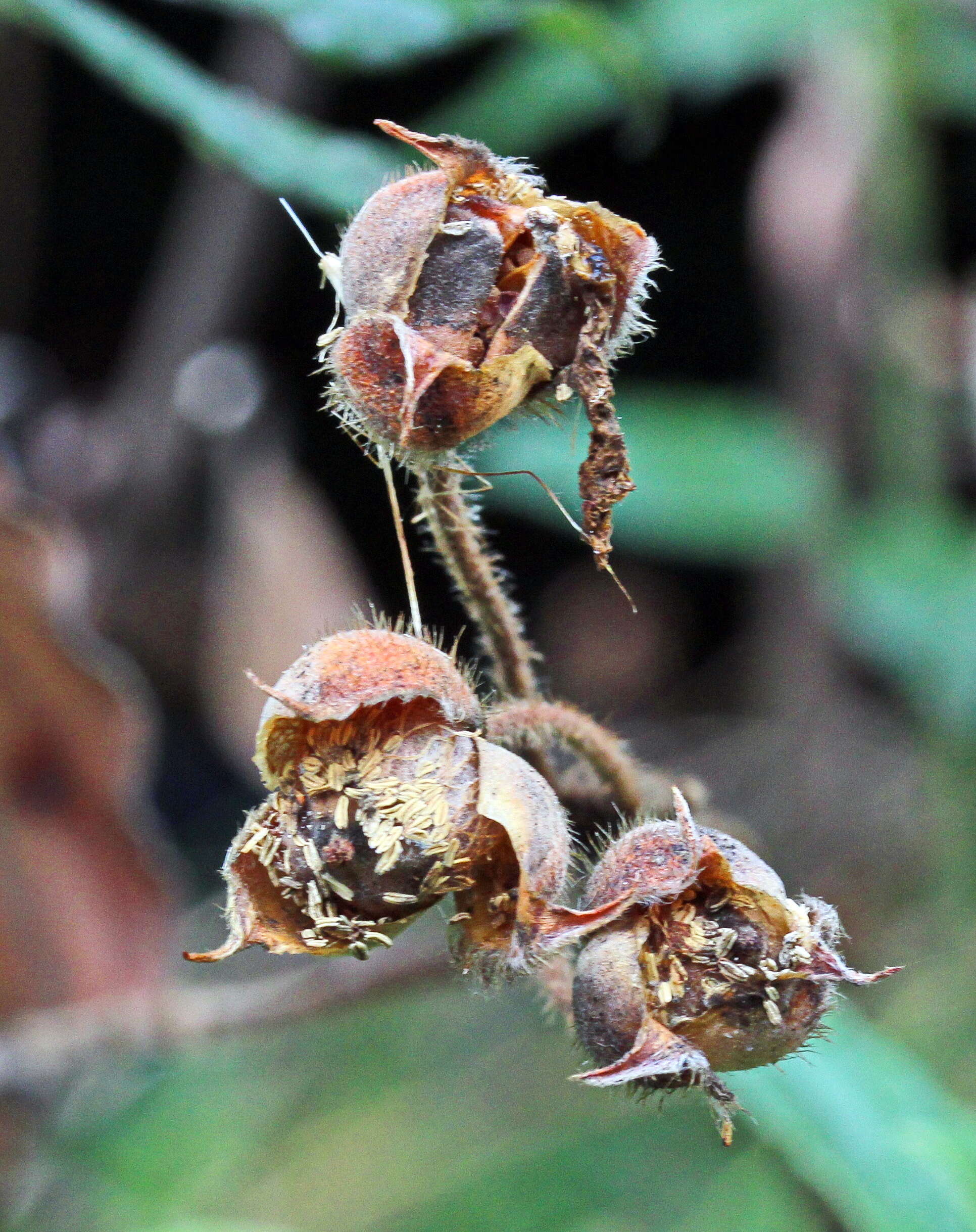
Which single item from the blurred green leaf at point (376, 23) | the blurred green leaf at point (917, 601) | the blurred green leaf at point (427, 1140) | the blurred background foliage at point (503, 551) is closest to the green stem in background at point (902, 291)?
the blurred background foliage at point (503, 551)

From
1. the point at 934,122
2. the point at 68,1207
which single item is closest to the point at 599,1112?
the point at 68,1207

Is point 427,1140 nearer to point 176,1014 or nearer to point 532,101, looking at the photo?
point 176,1014

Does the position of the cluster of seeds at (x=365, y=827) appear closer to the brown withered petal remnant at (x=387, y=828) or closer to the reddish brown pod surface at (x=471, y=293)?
the brown withered petal remnant at (x=387, y=828)

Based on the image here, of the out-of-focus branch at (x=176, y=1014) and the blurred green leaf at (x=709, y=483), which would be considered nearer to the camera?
the out-of-focus branch at (x=176, y=1014)

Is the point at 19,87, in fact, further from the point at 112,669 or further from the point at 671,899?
the point at 671,899

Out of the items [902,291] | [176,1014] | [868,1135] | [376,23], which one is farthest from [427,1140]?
[902,291]

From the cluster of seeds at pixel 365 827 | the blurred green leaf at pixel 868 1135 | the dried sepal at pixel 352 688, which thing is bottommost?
the blurred green leaf at pixel 868 1135
